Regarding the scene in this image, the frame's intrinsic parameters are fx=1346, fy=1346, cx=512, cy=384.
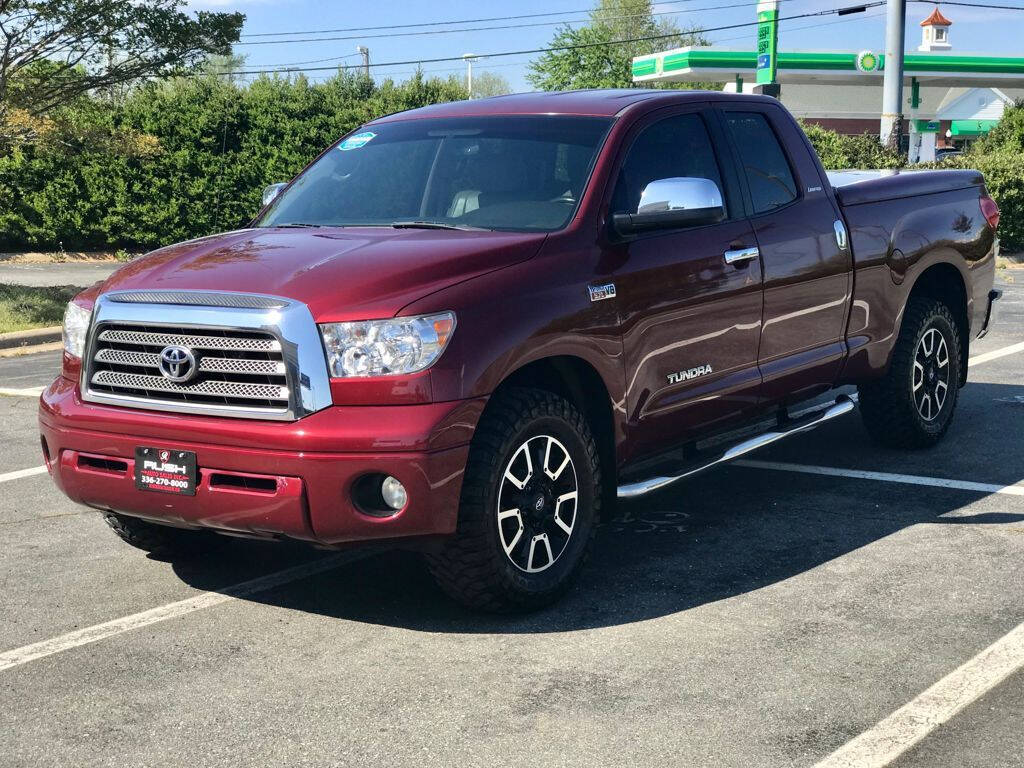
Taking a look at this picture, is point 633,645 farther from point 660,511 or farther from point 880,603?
point 660,511

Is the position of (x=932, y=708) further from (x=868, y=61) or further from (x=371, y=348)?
(x=868, y=61)

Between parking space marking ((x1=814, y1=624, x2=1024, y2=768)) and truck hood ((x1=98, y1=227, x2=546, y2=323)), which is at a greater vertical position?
truck hood ((x1=98, y1=227, x2=546, y2=323))

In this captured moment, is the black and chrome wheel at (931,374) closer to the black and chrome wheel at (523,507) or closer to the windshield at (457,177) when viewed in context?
the windshield at (457,177)

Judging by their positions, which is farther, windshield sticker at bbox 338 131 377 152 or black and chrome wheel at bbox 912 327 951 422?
black and chrome wheel at bbox 912 327 951 422

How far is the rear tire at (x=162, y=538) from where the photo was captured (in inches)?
223

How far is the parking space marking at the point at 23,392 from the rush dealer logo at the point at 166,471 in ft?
21.2

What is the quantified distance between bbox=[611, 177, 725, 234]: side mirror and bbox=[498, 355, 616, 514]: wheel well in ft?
1.98

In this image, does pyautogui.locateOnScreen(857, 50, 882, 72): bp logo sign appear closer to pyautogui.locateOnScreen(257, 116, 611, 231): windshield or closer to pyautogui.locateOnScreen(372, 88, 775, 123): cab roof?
pyautogui.locateOnScreen(372, 88, 775, 123): cab roof

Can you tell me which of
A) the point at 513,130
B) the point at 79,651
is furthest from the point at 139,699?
the point at 513,130

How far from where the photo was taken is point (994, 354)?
11.7 m

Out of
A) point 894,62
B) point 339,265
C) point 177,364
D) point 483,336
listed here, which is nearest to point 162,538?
point 177,364

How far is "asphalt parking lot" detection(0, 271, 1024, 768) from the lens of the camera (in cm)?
390

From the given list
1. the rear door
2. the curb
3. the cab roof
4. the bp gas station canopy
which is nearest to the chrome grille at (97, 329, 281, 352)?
the cab roof

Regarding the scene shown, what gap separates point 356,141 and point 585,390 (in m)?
1.94
